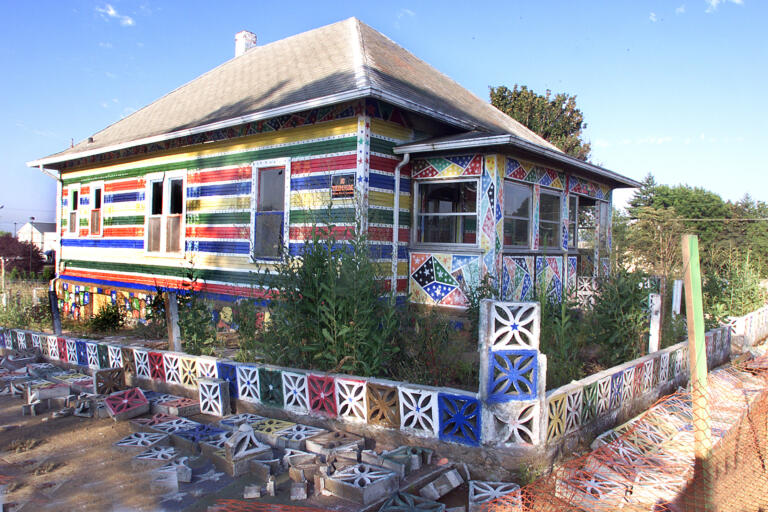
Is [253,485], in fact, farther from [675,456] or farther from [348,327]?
[675,456]

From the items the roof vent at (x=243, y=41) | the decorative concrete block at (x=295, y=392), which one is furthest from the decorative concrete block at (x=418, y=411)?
the roof vent at (x=243, y=41)

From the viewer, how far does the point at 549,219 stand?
1059cm

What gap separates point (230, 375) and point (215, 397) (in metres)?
0.28

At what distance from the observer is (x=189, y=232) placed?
11.6m

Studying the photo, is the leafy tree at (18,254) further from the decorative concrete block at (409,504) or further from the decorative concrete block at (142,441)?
the decorative concrete block at (409,504)

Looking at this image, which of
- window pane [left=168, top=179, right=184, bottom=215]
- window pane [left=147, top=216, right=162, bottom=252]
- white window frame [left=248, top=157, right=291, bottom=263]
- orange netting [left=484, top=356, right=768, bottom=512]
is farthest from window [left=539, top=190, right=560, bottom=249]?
window pane [left=147, top=216, right=162, bottom=252]

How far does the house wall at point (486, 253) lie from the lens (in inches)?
343

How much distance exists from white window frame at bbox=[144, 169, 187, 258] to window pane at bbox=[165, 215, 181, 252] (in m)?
0.07

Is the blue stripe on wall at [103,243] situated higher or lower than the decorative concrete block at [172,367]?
higher

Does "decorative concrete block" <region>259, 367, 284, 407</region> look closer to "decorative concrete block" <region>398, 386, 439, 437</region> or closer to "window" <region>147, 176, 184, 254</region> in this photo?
"decorative concrete block" <region>398, 386, 439, 437</region>

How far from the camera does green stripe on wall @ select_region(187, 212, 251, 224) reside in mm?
10490

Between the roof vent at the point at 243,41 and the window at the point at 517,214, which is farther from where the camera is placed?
the roof vent at the point at 243,41

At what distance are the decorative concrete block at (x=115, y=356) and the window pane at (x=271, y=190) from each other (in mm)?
3958

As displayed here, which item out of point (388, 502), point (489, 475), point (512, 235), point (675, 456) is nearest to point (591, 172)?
point (512, 235)
